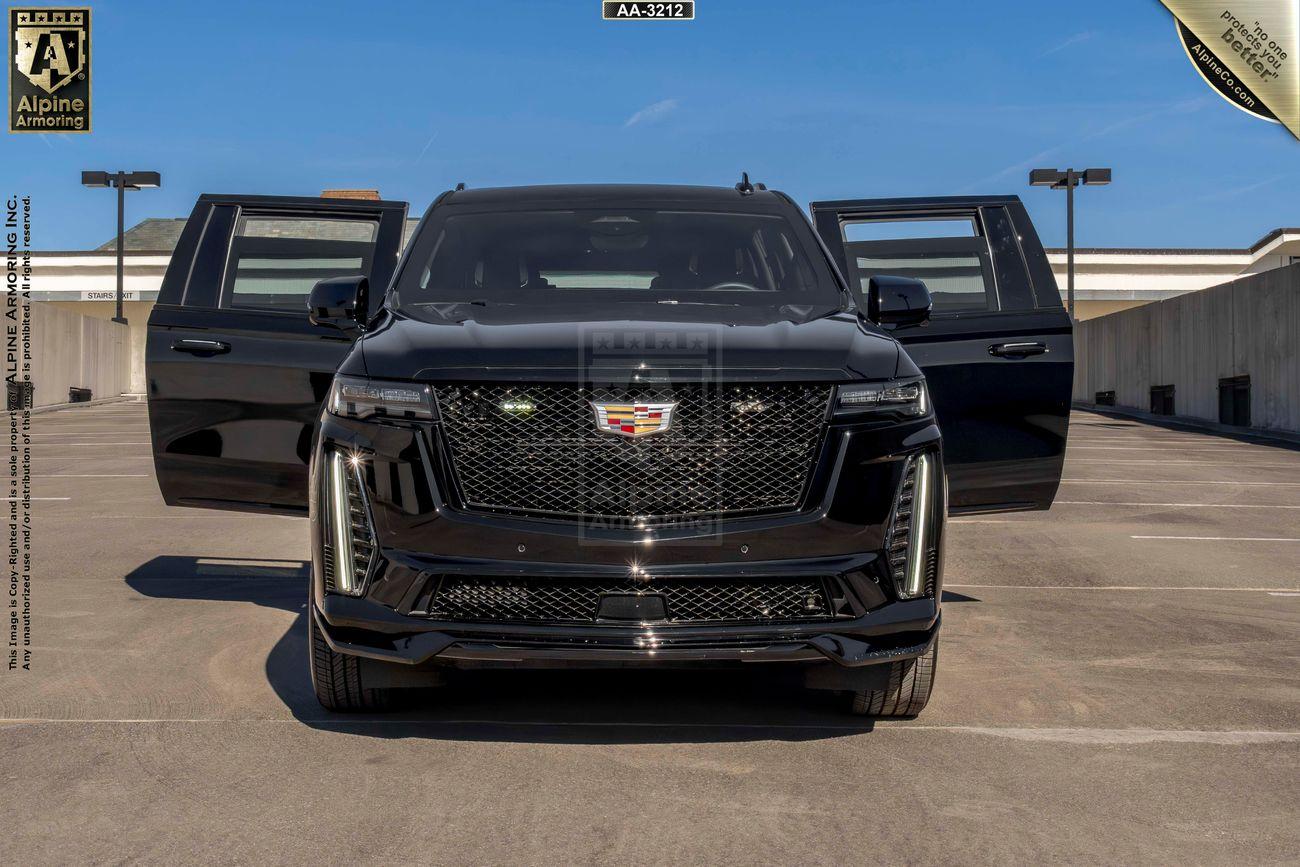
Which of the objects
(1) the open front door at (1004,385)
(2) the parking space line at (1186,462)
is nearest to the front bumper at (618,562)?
(1) the open front door at (1004,385)

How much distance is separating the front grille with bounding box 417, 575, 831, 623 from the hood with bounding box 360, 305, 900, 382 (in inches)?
24.3

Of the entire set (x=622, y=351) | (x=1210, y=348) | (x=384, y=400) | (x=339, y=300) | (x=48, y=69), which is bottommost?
(x=384, y=400)

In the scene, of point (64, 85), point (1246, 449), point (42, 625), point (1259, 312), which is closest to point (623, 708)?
point (42, 625)

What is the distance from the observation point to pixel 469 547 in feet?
14.7

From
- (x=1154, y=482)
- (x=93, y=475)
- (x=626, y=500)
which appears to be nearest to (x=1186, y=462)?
(x=1154, y=482)

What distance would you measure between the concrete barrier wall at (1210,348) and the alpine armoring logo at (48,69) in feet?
61.5

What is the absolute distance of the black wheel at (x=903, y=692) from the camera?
197 inches

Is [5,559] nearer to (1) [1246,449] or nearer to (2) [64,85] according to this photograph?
(2) [64,85]

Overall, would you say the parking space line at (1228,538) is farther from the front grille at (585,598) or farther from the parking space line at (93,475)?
the parking space line at (93,475)

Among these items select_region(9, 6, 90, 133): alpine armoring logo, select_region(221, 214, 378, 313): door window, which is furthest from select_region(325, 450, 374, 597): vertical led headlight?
select_region(9, 6, 90, 133): alpine armoring logo

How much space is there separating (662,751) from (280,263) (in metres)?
3.70

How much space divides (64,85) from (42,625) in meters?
14.8

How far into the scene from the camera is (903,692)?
506 centimetres

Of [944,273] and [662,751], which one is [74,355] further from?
[662,751]
